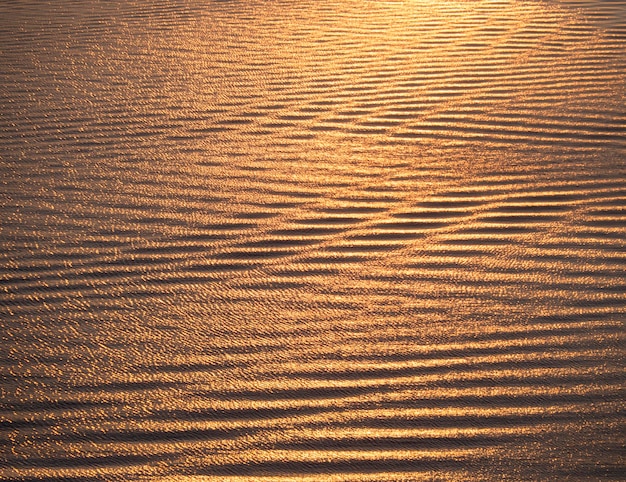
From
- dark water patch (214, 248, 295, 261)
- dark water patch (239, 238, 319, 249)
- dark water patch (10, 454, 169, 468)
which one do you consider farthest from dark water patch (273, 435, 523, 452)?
dark water patch (239, 238, 319, 249)

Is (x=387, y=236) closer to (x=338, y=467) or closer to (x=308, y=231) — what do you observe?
(x=308, y=231)

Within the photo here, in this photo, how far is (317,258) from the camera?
15.0ft

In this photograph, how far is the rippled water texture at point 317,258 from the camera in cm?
327

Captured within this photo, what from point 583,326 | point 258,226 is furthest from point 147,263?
point 583,326

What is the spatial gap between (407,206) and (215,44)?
12.5 ft

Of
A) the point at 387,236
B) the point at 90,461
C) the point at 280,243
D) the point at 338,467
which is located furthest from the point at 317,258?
the point at 90,461

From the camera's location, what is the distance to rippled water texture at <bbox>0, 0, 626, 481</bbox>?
327 centimetres

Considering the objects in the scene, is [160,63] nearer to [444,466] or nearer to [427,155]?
[427,155]

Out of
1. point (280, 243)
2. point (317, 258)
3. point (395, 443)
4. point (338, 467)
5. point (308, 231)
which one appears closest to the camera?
point (338, 467)

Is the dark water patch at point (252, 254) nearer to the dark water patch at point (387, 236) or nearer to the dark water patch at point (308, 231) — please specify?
the dark water patch at point (308, 231)

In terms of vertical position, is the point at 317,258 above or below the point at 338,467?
above

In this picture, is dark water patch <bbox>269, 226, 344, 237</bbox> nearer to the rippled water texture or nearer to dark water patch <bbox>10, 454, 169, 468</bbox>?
the rippled water texture

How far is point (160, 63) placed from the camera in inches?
301

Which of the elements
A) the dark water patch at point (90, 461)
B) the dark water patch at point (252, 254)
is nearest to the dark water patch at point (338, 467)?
the dark water patch at point (90, 461)
